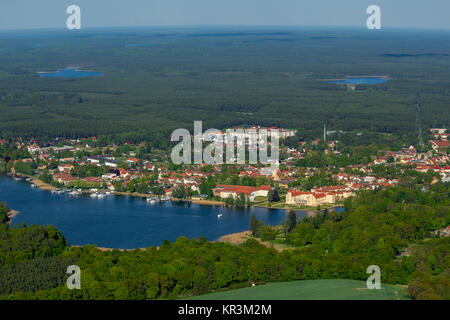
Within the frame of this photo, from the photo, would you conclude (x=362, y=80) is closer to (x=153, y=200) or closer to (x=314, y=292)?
(x=153, y=200)

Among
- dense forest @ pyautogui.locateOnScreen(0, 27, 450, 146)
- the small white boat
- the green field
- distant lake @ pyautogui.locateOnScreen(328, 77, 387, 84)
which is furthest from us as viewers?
distant lake @ pyautogui.locateOnScreen(328, 77, 387, 84)

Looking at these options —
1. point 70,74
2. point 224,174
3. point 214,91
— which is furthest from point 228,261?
point 70,74

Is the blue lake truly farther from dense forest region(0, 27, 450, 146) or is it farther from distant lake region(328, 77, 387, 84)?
distant lake region(328, 77, 387, 84)

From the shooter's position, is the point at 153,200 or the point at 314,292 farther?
the point at 153,200

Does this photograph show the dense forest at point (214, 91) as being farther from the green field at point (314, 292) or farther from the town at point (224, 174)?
the green field at point (314, 292)

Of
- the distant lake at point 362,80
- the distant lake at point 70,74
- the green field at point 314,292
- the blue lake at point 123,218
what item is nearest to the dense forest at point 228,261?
the green field at point 314,292

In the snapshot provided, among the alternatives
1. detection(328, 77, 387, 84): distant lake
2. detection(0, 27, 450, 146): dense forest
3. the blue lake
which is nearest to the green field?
the blue lake
